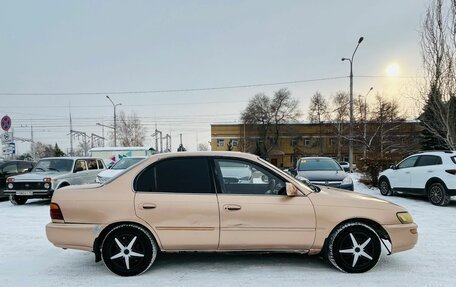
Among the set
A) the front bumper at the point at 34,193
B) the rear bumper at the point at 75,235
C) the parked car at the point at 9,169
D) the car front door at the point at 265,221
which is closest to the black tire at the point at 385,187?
the car front door at the point at 265,221

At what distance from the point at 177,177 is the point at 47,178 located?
863 cm

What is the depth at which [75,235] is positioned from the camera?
4.41 metres

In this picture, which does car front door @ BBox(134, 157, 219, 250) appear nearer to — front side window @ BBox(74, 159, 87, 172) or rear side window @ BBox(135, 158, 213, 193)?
rear side window @ BBox(135, 158, 213, 193)

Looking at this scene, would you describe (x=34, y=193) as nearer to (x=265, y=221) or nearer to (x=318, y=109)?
(x=265, y=221)

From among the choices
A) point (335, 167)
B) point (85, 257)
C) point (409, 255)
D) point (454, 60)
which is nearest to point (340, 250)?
point (409, 255)

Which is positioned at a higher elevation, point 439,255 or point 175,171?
point 175,171

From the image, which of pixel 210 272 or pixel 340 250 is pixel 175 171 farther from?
pixel 340 250

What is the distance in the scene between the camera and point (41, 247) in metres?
5.96

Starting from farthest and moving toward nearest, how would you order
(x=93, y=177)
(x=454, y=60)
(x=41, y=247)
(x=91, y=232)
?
(x=454, y=60) → (x=93, y=177) → (x=41, y=247) → (x=91, y=232)

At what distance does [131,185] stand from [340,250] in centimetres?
291

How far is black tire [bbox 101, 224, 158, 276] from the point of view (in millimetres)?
4406

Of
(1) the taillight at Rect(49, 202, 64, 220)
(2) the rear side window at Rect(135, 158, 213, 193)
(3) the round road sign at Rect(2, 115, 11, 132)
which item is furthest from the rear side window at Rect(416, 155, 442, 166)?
(3) the round road sign at Rect(2, 115, 11, 132)

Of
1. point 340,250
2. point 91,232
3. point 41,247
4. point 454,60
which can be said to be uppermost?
point 454,60

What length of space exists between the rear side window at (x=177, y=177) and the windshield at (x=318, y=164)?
7859mm
